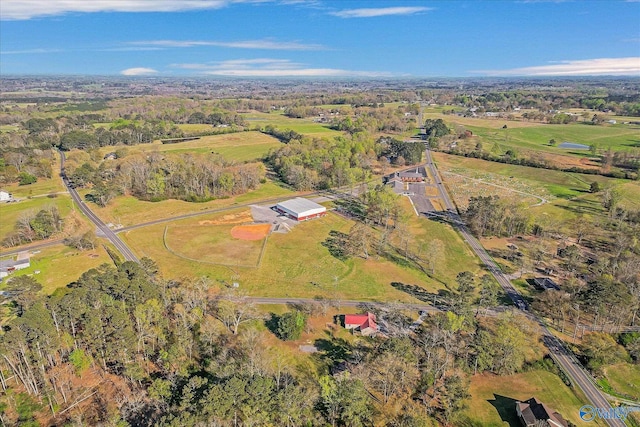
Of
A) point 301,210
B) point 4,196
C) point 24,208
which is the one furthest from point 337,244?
point 4,196

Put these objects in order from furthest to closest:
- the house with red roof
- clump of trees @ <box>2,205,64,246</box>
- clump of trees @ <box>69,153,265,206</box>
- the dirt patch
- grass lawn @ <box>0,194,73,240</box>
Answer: clump of trees @ <box>69,153,265,206</box>
the dirt patch
grass lawn @ <box>0,194,73,240</box>
clump of trees @ <box>2,205,64,246</box>
the house with red roof

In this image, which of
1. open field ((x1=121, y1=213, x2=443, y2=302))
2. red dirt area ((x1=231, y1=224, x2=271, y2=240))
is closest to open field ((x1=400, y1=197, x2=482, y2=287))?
open field ((x1=121, y1=213, x2=443, y2=302))

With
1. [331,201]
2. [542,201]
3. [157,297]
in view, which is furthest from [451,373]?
[542,201]

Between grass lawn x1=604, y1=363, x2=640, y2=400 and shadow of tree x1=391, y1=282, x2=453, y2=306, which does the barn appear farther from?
grass lawn x1=604, y1=363, x2=640, y2=400

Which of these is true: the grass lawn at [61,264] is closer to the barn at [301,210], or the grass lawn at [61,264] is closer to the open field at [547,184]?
the barn at [301,210]

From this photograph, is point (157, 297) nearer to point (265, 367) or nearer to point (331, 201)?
point (265, 367)

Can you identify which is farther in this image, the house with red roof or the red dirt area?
the red dirt area

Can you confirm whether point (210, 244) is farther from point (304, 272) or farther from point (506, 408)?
point (506, 408)
